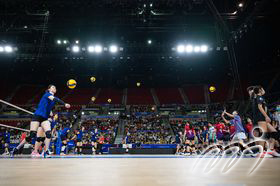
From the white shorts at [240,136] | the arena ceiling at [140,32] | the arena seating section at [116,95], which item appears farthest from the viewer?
the arena seating section at [116,95]

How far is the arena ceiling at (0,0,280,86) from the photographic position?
50.7 feet

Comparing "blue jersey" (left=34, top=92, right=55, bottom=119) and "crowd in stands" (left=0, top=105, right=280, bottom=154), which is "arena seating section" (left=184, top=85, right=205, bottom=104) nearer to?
"crowd in stands" (left=0, top=105, right=280, bottom=154)

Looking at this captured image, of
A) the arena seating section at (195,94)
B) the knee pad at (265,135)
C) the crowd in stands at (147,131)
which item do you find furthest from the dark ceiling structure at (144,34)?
the knee pad at (265,135)

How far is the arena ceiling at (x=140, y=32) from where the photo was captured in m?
15.5

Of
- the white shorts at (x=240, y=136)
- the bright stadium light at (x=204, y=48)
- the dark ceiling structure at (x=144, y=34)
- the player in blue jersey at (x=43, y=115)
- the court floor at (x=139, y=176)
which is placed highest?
the dark ceiling structure at (x=144, y=34)

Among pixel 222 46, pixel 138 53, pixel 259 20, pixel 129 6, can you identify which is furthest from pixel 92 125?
pixel 259 20

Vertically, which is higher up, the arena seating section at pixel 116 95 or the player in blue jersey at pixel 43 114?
the arena seating section at pixel 116 95

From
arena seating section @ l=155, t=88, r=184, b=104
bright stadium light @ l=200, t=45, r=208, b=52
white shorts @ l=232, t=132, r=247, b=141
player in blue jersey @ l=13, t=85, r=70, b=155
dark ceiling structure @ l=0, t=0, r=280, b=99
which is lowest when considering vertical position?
white shorts @ l=232, t=132, r=247, b=141

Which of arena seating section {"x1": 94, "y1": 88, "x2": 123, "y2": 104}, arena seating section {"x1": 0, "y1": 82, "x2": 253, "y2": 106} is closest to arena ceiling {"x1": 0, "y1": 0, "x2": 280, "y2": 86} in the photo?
arena seating section {"x1": 0, "y1": 82, "x2": 253, "y2": 106}

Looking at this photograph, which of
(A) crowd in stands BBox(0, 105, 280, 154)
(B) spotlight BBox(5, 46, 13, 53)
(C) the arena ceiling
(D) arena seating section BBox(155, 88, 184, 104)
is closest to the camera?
(C) the arena ceiling

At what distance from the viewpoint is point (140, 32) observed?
20250mm

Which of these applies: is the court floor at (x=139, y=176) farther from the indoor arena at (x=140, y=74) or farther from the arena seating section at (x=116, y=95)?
the arena seating section at (x=116, y=95)

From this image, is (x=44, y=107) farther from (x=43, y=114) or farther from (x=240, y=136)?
(x=240, y=136)

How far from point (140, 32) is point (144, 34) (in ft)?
2.13
